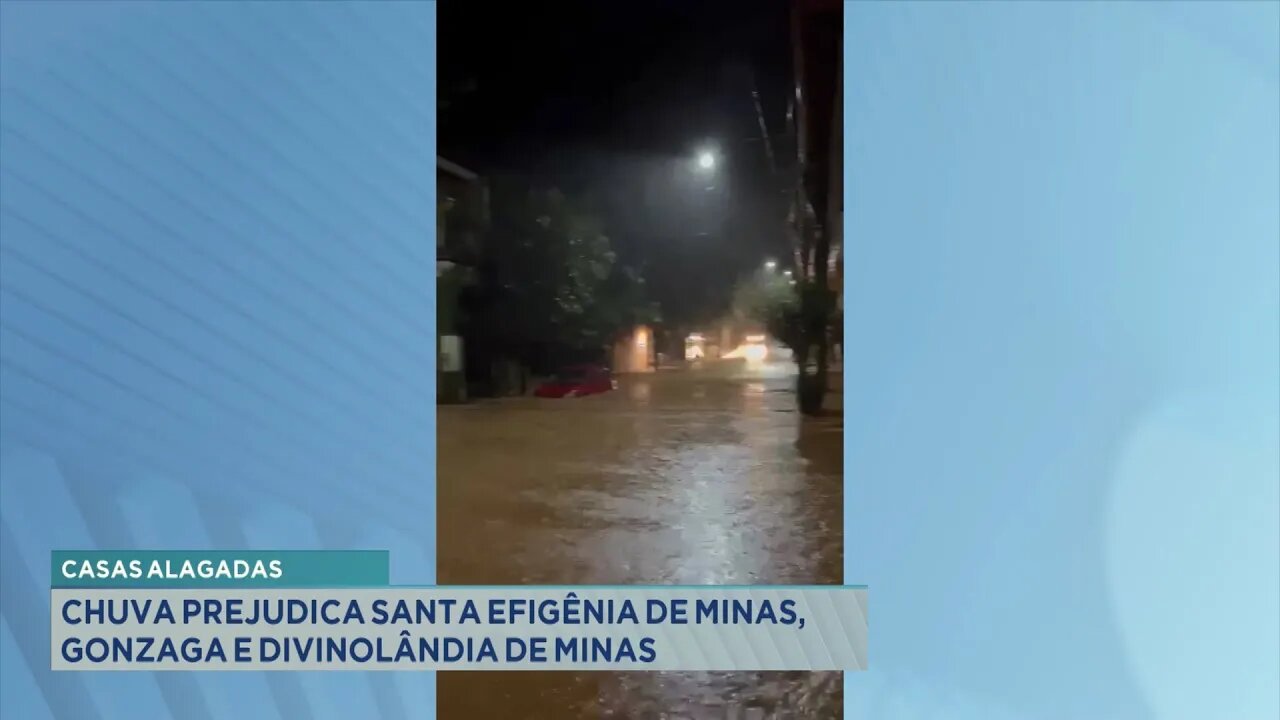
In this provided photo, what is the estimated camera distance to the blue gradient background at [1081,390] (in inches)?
44.9

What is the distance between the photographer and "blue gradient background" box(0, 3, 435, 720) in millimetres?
1183

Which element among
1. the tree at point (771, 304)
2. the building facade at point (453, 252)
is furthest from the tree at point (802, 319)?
the building facade at point (453, 252)

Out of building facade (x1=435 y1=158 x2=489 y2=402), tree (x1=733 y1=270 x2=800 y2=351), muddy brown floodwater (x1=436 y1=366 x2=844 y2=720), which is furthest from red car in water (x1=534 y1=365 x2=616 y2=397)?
tree (x1=733 y1=270 x2=800 y2=351)

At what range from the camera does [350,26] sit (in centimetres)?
118

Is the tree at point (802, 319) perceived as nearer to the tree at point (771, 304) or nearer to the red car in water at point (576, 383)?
→ the tree at point (771, 304)

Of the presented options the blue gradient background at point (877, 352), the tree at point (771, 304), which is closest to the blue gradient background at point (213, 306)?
the blue gradient background at point (877, 352)

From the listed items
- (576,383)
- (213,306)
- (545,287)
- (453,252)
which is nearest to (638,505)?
(576,383)

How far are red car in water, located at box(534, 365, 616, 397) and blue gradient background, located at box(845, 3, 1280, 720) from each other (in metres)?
0.39

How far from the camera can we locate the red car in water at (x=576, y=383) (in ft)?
3.87
